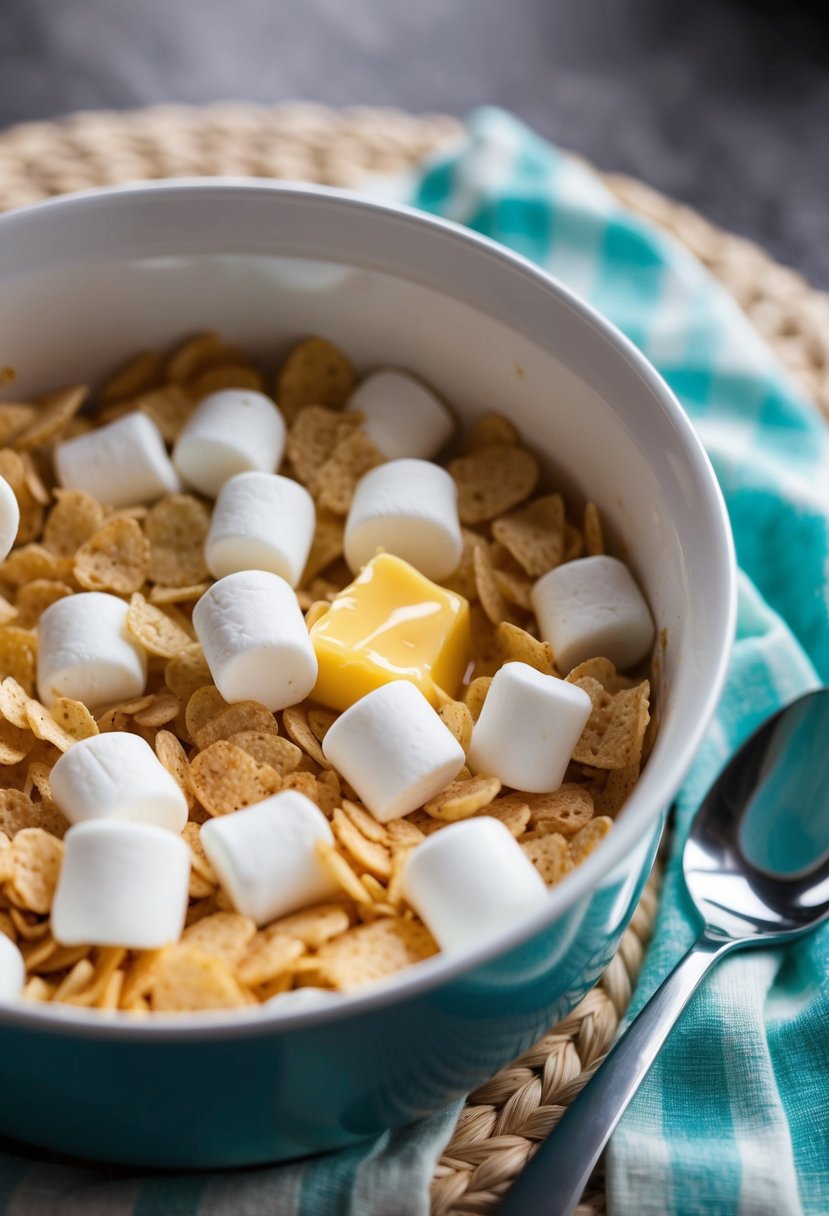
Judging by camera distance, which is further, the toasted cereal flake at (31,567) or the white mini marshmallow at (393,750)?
the toasted cereal flake at (31,567)

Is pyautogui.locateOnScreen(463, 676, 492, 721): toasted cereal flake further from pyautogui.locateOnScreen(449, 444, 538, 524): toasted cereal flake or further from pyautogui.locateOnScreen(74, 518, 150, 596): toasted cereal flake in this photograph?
pyautogui.locateOnScreen(74, 518, 150, 596): toasted cereal flake

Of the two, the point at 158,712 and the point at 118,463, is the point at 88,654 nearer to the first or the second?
the point at 158,712

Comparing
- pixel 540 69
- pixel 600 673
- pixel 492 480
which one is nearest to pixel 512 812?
pixel 600 673

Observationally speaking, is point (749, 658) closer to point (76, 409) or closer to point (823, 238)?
point (76, 409)

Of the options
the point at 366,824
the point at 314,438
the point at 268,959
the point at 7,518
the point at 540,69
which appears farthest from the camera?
the point at 540,69

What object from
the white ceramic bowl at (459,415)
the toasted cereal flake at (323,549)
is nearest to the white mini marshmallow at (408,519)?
the toasted cereal flake at (323,549)

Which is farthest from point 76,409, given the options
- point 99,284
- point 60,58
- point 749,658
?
point 60,58

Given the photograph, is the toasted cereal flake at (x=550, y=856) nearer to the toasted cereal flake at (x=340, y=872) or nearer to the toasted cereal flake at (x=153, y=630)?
the toasted cereal flake at (x=340, y=872)
